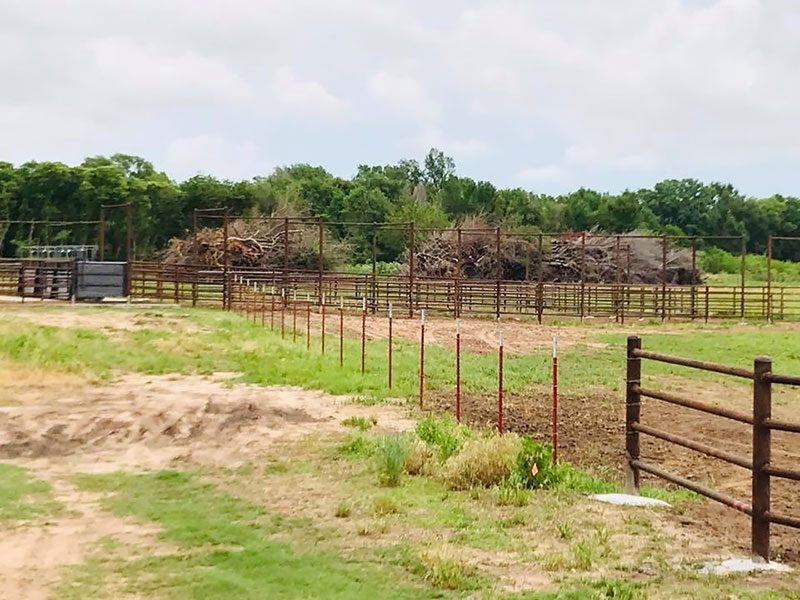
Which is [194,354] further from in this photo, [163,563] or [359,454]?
[163,563]

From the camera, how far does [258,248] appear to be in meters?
49.2

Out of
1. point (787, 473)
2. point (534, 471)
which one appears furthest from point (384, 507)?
point (787, 473)

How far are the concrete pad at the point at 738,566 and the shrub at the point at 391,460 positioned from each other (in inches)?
121

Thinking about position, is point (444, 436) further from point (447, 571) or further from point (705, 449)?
point (447, 571)

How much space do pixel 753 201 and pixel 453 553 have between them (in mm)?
105017

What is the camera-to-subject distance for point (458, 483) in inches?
313

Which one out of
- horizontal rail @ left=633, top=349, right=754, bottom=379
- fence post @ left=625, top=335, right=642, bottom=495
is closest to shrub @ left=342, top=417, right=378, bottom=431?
fence post @ left=625, top=335, right=642, bottom=495

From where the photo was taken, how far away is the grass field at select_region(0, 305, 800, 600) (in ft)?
17.6

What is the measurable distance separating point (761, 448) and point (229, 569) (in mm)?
3367

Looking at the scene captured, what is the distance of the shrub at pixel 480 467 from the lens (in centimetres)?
796

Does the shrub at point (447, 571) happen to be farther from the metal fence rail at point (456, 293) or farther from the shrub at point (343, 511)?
the metal fence rail at point (456, 293)

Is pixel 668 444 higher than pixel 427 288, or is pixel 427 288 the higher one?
pixel 427 288

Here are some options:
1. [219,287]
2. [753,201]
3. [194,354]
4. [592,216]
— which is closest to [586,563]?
[194,354]

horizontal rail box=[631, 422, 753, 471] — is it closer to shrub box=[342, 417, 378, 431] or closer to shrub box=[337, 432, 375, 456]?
shrub box=[337, 432, 375, 456]
